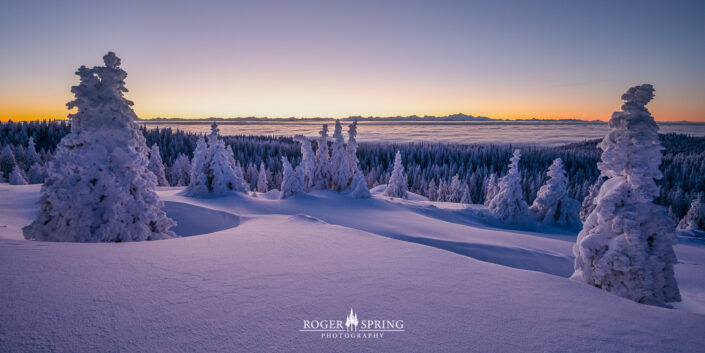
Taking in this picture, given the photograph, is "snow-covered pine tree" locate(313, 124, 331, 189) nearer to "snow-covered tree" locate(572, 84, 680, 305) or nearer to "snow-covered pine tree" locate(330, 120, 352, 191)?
"snow-covered pine tree" locate(330, 120, 352, 191)

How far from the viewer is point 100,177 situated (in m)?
6.28

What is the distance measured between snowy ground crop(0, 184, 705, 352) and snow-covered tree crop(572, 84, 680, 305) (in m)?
0.88

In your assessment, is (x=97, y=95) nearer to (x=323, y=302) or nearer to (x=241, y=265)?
(x=241, y=265)

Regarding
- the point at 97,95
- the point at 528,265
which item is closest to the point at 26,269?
the point at 97,95

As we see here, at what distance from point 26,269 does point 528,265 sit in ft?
28.7

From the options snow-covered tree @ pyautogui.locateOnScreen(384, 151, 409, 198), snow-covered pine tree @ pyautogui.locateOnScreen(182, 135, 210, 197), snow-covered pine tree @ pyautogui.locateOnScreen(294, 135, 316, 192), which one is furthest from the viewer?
snow-covered tree @ pyautogui.locateOnScreen(384, 151, 409, 198)

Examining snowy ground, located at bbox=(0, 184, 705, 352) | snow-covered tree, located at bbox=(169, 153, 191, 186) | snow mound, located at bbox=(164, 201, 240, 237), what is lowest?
snow-covered tree, located at bbox=(169, 153, 191, 186)

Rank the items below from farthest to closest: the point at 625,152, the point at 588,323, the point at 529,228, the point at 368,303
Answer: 1. the point at 529,228
2. the point at 625,152
3. the point at 368,303
4. the point at 588,323

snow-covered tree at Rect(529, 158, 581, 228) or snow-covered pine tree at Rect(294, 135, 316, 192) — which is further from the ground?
snow-covered pine tree at Rect(294, 135, 316, 192)

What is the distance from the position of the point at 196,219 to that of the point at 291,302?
904 centimetres

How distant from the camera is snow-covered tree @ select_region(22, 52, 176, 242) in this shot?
606cm

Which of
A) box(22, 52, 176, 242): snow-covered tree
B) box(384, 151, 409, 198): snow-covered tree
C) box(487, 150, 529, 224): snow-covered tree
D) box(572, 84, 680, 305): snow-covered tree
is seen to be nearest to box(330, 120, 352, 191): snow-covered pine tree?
box(384, 151, 409, 198): snow-covered tree

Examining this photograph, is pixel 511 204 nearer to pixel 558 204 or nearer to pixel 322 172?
pixel 558 204

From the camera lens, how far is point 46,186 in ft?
20.5
